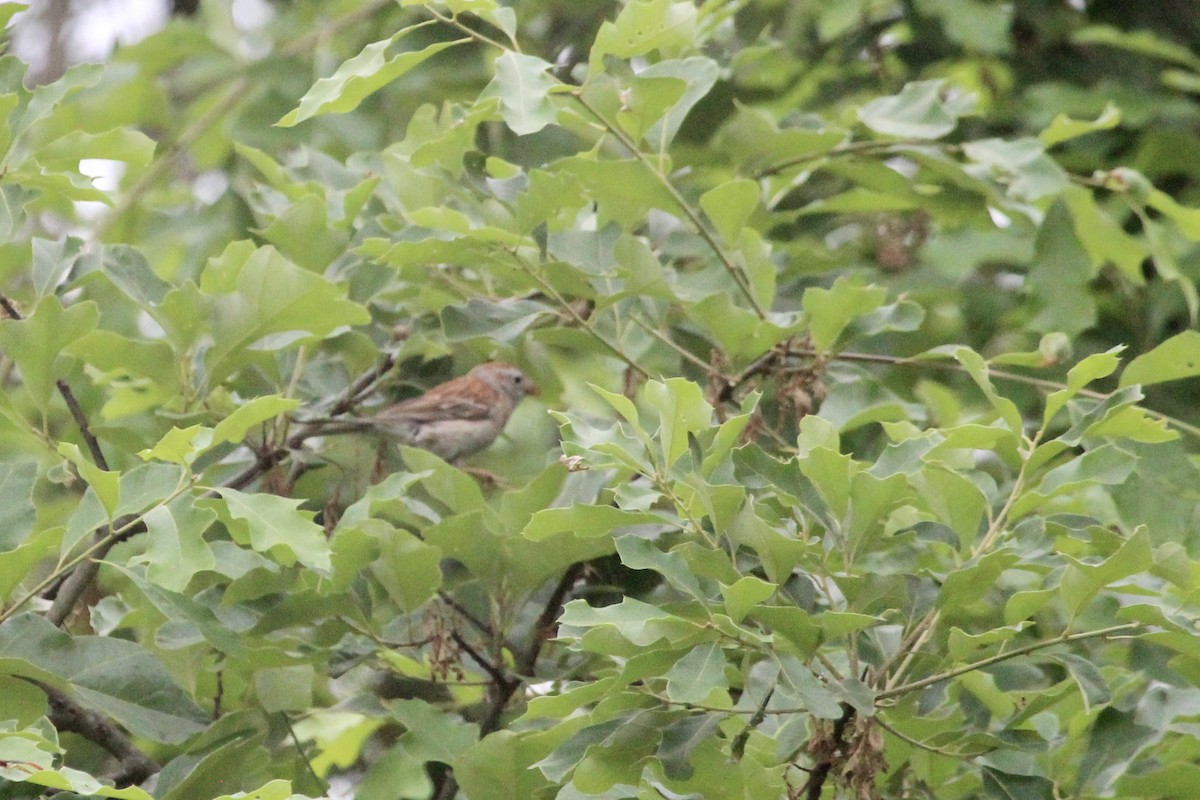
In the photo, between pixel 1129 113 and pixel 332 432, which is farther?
pixel 1129 113

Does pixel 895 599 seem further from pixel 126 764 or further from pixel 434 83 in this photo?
pixel 434 83

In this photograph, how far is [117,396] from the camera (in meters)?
3.15

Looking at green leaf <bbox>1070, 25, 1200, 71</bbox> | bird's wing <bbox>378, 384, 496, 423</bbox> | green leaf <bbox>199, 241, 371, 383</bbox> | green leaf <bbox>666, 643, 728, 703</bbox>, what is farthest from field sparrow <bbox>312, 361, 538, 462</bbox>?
green leaf <bbox>1070, 25, 1200, 71</bbox>

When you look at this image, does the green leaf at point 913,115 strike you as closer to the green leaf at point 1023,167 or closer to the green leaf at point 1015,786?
the green leaf at point 1023,167

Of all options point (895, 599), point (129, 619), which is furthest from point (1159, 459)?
point (129, 619)

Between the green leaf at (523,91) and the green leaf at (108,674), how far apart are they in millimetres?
1157

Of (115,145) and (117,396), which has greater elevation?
(115,145)

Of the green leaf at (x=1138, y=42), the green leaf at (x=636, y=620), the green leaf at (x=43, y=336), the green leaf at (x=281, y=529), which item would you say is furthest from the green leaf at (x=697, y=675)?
the green leaf at (x=1138, y=42)

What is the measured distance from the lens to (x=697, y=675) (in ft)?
6.66

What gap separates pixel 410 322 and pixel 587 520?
130 cm

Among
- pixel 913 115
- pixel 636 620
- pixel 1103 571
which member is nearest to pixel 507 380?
pixel 913 115

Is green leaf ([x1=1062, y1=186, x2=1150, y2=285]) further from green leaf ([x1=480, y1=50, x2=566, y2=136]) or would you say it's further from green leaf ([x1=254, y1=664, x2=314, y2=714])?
green leaf ([x1=254, y1=664, x2=314, y2=714])

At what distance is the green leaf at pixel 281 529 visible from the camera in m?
2.24

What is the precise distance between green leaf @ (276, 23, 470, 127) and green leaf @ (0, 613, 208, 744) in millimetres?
970
